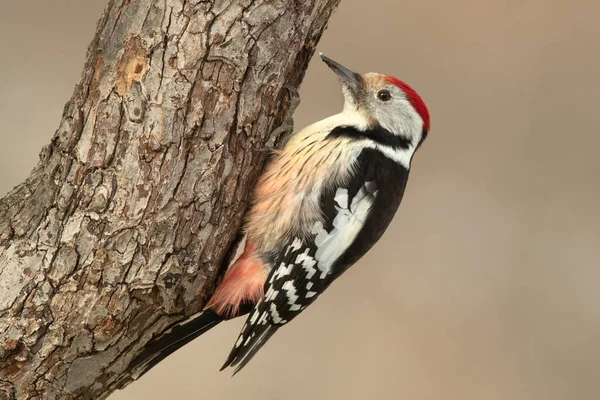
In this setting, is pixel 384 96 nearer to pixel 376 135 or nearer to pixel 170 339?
pixel 376 135

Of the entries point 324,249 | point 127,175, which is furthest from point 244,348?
point 127,175

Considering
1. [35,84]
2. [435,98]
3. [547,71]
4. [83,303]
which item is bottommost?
[83,303]

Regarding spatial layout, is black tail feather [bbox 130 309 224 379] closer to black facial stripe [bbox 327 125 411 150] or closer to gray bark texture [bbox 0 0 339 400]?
gray bark texture [bbox 0 0 339 400]

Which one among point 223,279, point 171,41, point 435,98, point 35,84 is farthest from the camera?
point 435,98

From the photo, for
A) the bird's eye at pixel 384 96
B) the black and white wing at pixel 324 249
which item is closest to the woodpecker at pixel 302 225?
the black and white wing at pixel 324 249

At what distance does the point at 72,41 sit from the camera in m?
4.43

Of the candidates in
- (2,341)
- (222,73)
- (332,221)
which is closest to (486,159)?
(332,221)

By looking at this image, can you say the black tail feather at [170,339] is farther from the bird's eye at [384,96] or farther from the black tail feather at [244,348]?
the bird's eye at [384,96]

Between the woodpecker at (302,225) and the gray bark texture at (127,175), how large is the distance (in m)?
0.24

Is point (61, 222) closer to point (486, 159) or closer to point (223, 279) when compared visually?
point (223, 279)

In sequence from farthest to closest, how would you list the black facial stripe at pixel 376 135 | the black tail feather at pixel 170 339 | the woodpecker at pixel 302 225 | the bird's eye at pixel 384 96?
the bird's eye at pixel 384 96 → the black facial stripe at pixel 376 135 → the woodpecker at pixel 302 225 → the black tail feather at pixel 170 339

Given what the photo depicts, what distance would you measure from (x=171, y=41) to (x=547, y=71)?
346 centimetres

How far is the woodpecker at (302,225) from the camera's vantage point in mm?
2436

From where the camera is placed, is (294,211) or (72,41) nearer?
(294,211)
